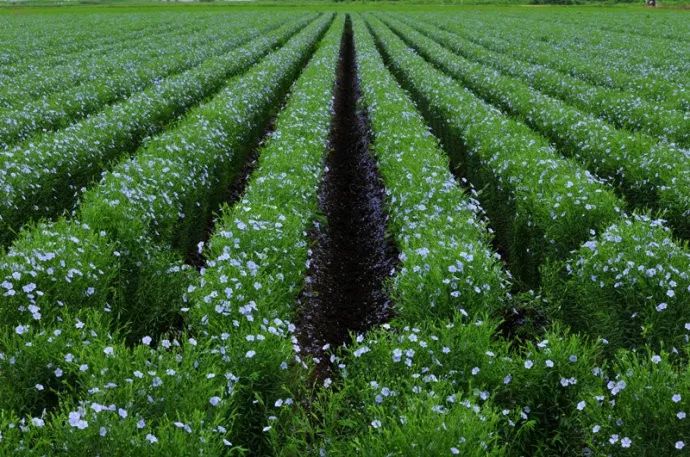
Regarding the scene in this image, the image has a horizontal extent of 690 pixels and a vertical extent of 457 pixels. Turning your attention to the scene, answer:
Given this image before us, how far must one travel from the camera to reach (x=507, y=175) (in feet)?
35.8

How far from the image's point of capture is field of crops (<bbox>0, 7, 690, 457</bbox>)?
4.55 metres

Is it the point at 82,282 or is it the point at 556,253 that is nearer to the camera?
the point at 82,282

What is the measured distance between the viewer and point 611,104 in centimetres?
1698

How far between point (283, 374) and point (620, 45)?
36.6 meters

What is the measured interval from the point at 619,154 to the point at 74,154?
10.8 meters

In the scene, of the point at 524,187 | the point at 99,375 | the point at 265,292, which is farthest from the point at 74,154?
the point at 524,187

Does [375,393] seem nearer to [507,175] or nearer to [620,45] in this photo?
[507,175]

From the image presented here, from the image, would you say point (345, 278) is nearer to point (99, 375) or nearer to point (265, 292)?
point (265, 292)

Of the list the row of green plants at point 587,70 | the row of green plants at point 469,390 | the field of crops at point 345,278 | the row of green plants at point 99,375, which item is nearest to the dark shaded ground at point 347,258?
the field of crops at point 345,278

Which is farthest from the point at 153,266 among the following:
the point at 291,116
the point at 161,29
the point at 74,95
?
the point at 161,29

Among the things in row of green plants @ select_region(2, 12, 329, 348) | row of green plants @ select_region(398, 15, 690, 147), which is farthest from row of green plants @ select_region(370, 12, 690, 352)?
row of green plants @ select_region(2, 12, 329, 348)

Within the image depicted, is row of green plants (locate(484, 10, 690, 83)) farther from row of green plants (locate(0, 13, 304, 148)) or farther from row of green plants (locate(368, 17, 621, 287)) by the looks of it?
row of green plants (locate(0, 13, 304, 148))

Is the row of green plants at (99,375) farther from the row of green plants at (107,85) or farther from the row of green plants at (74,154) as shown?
the row of green plants at (107,85)

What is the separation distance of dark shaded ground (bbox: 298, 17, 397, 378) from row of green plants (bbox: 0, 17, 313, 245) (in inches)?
168
